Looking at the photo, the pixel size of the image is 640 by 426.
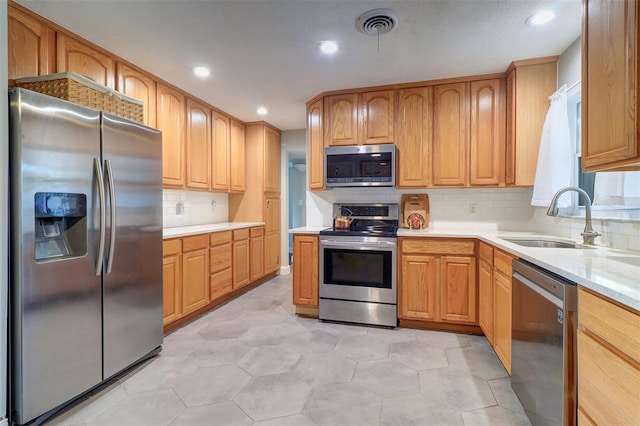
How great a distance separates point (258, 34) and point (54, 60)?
1.37 m

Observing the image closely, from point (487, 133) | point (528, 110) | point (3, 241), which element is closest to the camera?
point (3, 241)

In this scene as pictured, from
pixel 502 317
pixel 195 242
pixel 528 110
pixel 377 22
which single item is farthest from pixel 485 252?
pixel 195 242

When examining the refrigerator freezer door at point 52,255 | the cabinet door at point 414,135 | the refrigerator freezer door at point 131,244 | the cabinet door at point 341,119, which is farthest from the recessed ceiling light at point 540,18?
the refrigerator freezer door at point 52,255

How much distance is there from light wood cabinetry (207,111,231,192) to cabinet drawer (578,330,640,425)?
364cm

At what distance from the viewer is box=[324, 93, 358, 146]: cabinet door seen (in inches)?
133

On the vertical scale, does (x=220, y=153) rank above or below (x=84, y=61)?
below

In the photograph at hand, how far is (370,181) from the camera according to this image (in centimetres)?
324

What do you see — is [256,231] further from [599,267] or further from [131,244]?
[599,267]

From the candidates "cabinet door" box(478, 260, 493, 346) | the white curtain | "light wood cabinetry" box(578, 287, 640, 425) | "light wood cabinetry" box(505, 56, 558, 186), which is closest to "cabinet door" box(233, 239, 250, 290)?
"cabinet door" box(478, 260, 493, 346)

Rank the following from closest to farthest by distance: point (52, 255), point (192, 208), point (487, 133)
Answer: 1. point (52, 255)
2. point (487, 133)
3. point (192, 208)

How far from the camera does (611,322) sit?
1020mm

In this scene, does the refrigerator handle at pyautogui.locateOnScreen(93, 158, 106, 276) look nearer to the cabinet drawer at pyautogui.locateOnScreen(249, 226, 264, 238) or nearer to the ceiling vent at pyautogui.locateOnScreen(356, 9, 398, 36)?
the ceiling vent at pyautogui.locateOnScreen(356, 9, 398, 36)

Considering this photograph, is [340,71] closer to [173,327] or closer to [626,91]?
[626,91]

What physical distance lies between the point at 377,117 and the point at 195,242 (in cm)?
221
